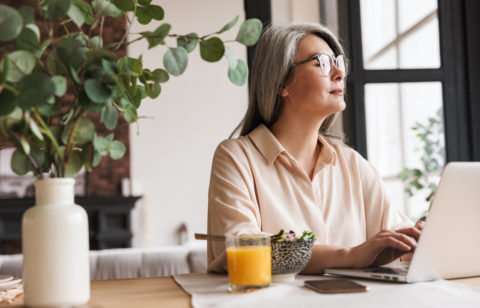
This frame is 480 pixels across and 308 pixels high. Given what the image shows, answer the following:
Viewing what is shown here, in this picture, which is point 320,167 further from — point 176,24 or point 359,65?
point 176,24

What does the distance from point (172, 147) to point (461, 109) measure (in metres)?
4.86

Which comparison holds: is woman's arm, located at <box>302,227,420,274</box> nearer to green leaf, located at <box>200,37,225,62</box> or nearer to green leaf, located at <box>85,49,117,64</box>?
green leaf, located at <box>200,37,225,62</box>

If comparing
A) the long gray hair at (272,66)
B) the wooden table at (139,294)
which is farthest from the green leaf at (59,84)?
the long gray hair at (272,66)

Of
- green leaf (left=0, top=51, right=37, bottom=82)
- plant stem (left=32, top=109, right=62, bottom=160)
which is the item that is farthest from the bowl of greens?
green leaf (left=0, top=51, right=37, bottom=82)

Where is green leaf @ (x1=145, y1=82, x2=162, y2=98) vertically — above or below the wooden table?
above

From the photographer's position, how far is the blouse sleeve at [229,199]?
1445 millimetres

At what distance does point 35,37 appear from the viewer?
3.10 ft

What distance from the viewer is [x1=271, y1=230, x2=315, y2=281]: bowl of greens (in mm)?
1167

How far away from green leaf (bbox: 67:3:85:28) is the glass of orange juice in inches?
18.7

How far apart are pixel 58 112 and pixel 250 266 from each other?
43cm

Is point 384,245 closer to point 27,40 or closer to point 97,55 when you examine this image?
point 97,55

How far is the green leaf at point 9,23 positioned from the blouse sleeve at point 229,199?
705mm

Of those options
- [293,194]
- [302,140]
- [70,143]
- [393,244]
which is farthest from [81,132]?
[302,140]

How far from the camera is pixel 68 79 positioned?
1.00 metres
